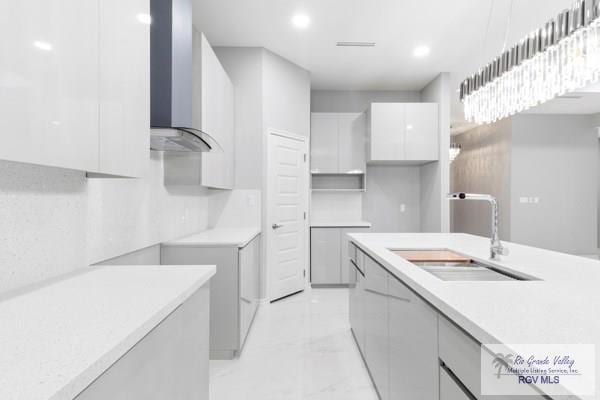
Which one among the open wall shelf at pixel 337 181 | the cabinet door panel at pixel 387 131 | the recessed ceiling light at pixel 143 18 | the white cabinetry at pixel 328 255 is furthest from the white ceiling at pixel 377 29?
the white cabinetry at pixel 328 255

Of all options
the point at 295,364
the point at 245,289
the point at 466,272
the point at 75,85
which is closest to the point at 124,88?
the point at 75,85

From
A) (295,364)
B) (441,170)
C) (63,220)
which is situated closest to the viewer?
(63,220)

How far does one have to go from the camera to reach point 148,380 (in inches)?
34.2

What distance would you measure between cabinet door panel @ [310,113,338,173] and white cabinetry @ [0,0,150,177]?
11.3ft

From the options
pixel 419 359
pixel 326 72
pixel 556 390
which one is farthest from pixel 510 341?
pixel 326 72

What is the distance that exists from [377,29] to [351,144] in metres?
1.73

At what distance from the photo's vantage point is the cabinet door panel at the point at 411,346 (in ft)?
3.62

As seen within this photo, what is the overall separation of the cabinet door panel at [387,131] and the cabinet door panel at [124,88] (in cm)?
357

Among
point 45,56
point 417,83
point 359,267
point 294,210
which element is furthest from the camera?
point 417,83

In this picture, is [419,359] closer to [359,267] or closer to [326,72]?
[359,267]

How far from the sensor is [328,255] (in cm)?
448

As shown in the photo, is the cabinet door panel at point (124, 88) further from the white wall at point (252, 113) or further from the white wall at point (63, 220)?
the white wall at point (252, 113)

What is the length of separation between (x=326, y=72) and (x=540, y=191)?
16.1 ft

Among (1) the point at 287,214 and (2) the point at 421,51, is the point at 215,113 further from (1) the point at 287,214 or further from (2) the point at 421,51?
(2) the point at 421,51
